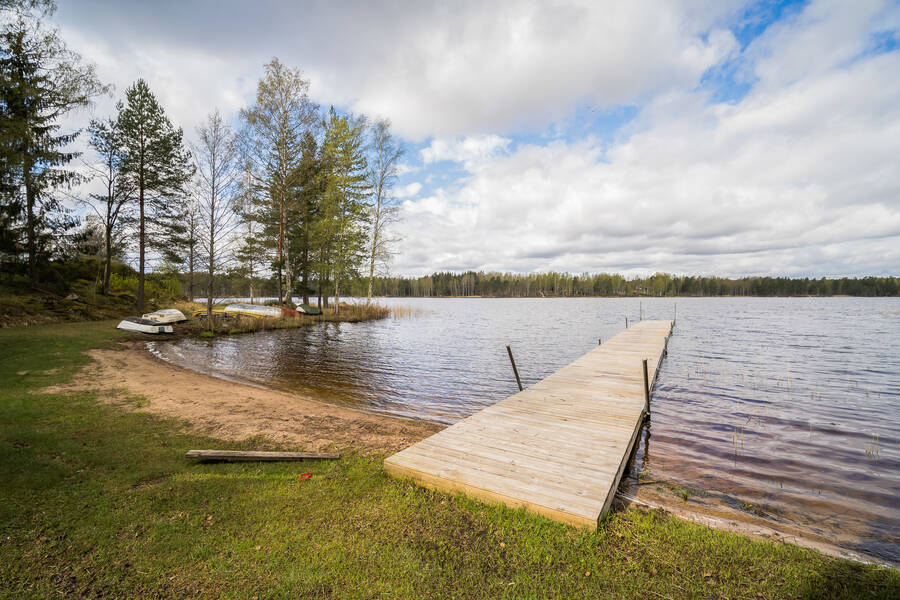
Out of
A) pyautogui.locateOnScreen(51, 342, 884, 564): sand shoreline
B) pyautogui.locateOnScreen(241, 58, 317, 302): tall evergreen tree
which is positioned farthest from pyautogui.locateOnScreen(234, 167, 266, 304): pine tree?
pyautogui.locateOnScreen(51, 342, 884, 564): sand shoreline

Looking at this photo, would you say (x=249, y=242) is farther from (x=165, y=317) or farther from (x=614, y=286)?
(x=614, y=286)

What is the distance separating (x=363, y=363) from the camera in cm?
1456

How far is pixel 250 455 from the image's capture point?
16.1ft

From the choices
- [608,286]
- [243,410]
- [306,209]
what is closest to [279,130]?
[306,209]

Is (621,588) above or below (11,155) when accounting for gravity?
below

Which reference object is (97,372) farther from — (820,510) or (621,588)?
(820,510)

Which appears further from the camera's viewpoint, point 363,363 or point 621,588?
point 363,363

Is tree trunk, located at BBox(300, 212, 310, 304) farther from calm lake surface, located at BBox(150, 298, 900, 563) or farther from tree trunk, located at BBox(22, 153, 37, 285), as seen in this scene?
tree trunk, located at BBox(22, 153, 37, 285)

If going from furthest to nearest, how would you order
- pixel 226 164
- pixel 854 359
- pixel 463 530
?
pixel 226 164, pixel 854 359, pixel 463 530

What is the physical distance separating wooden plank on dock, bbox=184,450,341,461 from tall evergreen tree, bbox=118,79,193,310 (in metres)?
24.0

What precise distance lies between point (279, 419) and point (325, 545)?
15.2 feet

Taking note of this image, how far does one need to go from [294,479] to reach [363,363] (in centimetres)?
1020

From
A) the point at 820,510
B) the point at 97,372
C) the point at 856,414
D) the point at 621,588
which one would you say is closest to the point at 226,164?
the point at 97,372

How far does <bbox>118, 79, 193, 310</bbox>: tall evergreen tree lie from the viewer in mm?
22234
